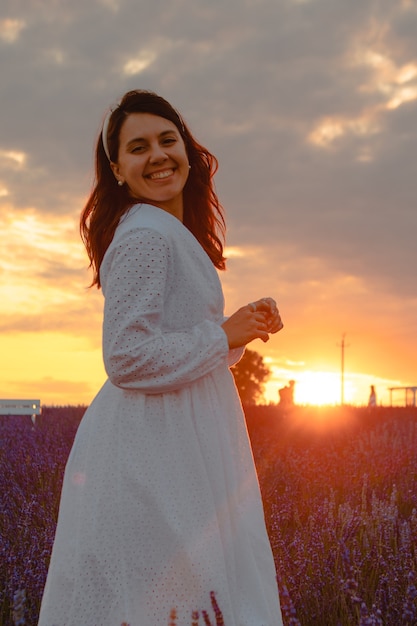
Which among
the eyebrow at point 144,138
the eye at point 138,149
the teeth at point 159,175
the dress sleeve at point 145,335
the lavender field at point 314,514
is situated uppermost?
the eyebrow at point 144,138

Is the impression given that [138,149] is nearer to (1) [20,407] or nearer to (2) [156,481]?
(2) [156,481]

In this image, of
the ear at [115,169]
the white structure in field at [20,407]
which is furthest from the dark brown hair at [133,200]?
the white structure in field at [20,407]

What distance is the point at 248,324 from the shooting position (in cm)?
221

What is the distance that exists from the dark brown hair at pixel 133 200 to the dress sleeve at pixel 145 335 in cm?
32

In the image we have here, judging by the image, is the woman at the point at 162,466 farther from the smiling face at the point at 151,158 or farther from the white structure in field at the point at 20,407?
the white structure in field at the point at 20,407

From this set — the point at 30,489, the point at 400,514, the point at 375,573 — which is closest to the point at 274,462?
the point at 400,514

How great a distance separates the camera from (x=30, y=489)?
516 centimetres

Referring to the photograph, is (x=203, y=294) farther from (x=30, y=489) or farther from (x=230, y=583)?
(x=30, y=489)

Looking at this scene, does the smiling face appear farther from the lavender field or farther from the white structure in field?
the white structure in field

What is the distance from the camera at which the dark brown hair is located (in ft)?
8.16

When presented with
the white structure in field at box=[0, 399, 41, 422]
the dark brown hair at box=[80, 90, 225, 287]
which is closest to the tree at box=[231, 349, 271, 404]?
the white structure in field at box=[0, 399, 41, 422]

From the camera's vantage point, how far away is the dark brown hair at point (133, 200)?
2.49m

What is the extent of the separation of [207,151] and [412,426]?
6.93 m

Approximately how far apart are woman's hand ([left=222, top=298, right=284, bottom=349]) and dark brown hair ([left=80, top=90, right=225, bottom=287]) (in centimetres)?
50
